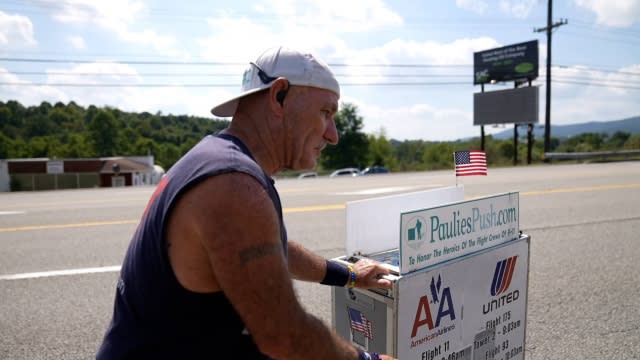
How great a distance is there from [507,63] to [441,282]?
44.5 metres

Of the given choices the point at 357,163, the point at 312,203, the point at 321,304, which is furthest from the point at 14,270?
the point at 357,163

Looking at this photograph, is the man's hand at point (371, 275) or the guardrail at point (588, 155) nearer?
the man's hand at point (371, 275)

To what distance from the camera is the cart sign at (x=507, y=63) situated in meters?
39.9

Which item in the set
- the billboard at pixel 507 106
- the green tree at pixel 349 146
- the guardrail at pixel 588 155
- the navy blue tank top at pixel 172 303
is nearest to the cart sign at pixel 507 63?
the billboard at pixel 507 106

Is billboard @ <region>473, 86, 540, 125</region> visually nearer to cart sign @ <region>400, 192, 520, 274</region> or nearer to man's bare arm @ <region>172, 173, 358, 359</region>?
cart sign @ <region>400, 192, 520, 274</region>

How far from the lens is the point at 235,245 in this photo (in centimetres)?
114

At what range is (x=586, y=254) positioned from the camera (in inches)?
227

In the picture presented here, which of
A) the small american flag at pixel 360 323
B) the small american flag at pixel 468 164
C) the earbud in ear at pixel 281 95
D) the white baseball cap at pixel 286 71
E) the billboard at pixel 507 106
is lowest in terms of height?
the small american flag at pixel 360 323

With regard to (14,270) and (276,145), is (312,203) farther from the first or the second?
(276,145)

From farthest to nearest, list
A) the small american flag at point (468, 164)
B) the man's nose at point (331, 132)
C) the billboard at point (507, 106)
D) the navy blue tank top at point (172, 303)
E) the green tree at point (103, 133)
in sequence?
the green tree at point (103, 133) < the billboard at point (507, 106) < the small american flag at point (468, 164) < the man's nose at point (331, 132) < the navy blue tank top at point (172, 303)

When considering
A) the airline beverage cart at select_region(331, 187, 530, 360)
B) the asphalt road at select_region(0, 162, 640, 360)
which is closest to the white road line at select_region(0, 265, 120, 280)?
the asphalt road at select_region(0, 162, 640, 360)

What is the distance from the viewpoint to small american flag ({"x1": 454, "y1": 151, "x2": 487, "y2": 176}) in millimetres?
2738

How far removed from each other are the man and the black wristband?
615 millimetres

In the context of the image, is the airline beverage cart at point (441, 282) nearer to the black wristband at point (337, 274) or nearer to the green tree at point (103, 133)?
the black wristband at point (337, 274)
